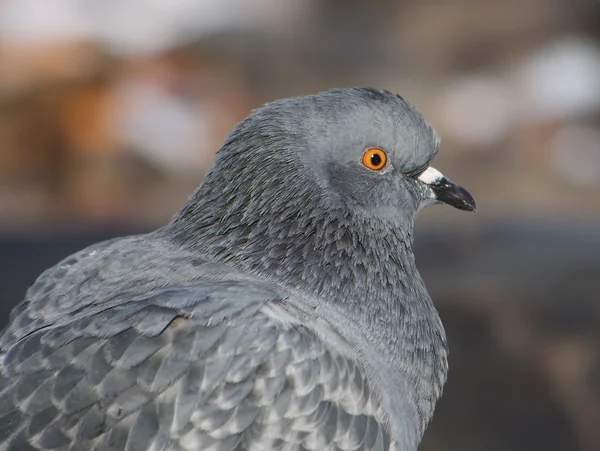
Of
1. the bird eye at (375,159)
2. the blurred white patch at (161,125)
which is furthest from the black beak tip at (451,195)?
the blurred white patch at (161,125)

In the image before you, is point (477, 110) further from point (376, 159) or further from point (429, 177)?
point (376, 159)

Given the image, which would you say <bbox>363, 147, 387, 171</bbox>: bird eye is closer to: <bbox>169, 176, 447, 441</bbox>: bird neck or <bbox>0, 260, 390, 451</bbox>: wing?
<bbox>169, 176, 447, 441</bbox>: bird neck

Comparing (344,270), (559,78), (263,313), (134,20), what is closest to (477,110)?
(559,78)

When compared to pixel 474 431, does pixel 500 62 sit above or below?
above

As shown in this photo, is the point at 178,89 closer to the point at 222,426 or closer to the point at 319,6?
the point at 319,6

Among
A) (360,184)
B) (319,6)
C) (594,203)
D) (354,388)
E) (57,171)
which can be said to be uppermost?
(319,6)

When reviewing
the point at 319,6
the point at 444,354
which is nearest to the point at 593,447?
the point at 444,354
